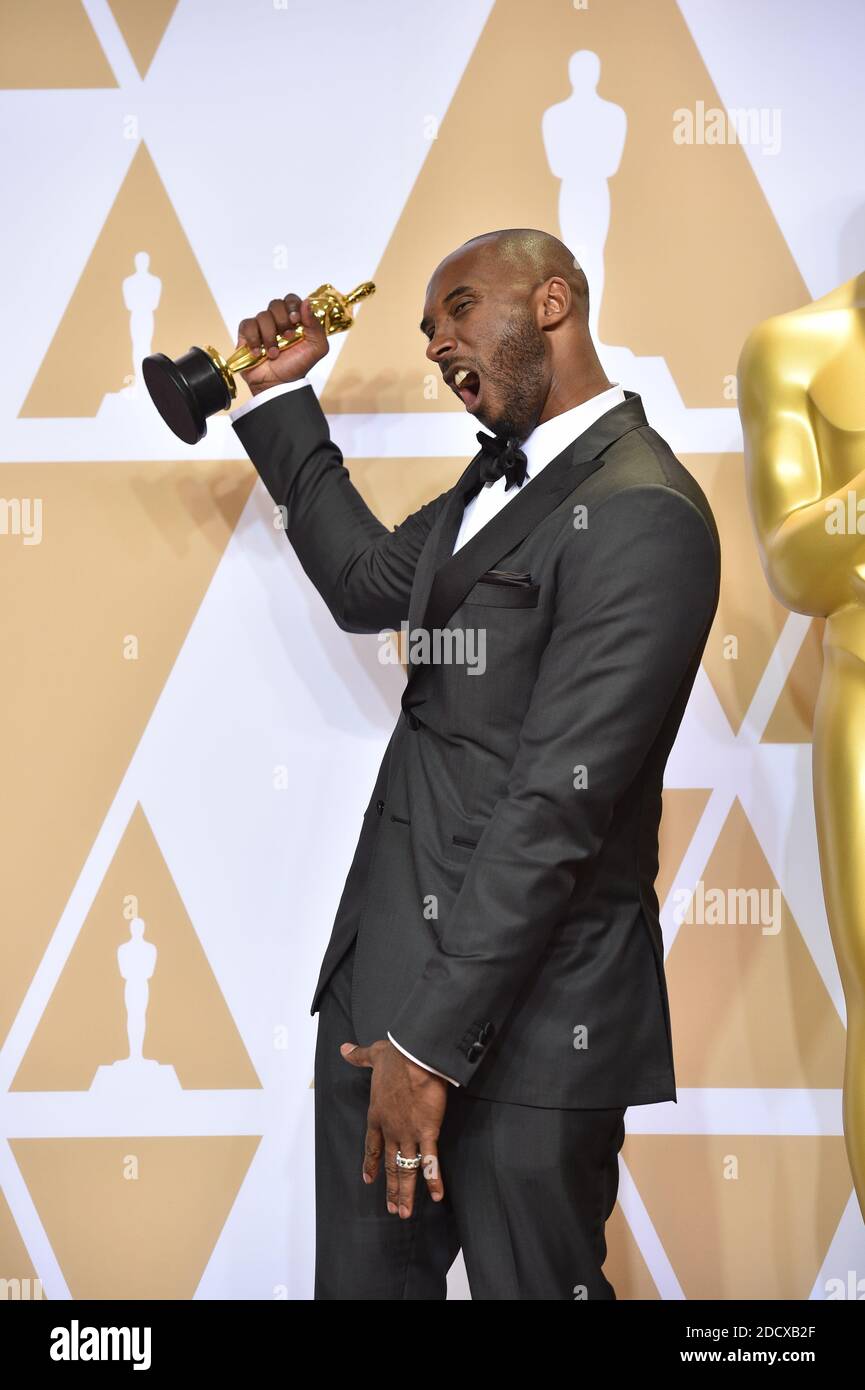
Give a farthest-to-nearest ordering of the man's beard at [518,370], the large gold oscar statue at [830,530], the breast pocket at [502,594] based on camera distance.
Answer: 1. the large gold oscar statue at [830,530]
2. the man's beard at [518,370]
3. the breast pocket at [502,594]

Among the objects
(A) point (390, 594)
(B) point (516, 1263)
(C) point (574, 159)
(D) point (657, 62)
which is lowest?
(B) point (516, 1263)

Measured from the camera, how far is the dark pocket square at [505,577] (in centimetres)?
161

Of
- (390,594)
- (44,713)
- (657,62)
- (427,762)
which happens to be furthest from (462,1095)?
(657,62)

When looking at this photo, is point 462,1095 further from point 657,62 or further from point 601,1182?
point 657,62

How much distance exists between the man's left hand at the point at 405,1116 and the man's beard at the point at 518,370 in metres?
0.80

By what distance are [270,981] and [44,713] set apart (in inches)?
23.9

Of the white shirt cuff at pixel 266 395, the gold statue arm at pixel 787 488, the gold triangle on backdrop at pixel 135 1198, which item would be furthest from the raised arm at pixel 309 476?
the gold triangle on backdrop at pixel 135 1198

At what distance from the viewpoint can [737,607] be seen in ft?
7.65

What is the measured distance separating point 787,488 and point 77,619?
1.20 metres

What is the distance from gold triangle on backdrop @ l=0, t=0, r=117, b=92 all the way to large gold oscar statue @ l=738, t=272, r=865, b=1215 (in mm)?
1225

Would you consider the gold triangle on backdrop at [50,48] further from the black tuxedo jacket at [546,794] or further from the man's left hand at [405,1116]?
the man's left hand at [405,1116]

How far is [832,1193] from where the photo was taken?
91.9 inches

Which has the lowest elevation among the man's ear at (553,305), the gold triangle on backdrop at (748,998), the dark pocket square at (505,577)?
the gold triangle on backdrop at (748,998)

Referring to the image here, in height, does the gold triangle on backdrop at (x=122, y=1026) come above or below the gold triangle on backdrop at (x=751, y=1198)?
above
